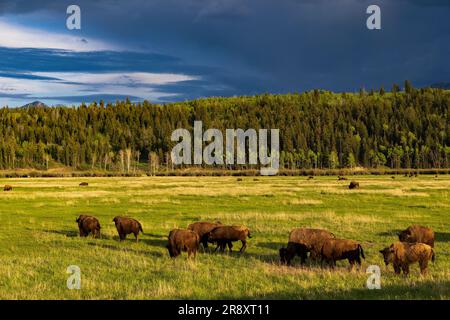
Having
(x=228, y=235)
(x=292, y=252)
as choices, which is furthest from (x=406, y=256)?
(x=228, y=235)

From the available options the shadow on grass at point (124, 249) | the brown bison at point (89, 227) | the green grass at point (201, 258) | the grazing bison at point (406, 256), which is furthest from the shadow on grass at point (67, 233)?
the grazing bison at point (406, 256)

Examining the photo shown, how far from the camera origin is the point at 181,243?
18.6m

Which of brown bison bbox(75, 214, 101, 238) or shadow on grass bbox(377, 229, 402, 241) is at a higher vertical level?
brown bison bbox(75, 214, 101, 238)

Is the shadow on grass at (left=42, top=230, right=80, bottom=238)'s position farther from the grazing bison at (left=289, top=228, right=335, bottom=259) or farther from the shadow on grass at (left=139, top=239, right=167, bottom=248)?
the grazing bison at (left=289, top=228, right=335, bottom=259)

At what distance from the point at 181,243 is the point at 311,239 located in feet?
16.0

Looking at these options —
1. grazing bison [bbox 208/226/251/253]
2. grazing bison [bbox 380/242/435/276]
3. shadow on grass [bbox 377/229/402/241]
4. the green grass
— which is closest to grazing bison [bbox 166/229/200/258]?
the green grass

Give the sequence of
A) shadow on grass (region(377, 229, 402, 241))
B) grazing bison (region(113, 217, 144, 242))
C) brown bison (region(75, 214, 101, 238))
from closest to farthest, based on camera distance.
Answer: grazing bison (region(113, 217, 144, 242)), shadow on grass (region(377, 229, 402, 241)), brown bison (region(75, 214, 101, 238))

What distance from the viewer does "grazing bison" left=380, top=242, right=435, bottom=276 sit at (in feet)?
50.2

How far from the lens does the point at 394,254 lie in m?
15.3

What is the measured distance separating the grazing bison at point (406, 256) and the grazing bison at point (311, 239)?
2.56m

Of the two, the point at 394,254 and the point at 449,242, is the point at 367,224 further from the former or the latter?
the point at 394,254
